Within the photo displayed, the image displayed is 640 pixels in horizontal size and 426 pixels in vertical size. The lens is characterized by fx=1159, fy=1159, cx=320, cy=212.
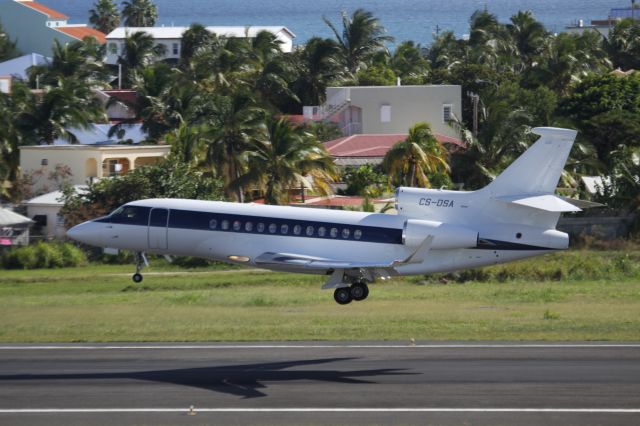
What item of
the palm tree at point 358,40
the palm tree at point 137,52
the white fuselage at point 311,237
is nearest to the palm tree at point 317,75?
the palm tree at point 358,40

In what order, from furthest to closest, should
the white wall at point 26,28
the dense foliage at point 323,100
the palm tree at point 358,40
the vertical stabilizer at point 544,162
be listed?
1. the white wall at point 26,28
2. the palm tree at point 358,40
3. the dense foliage at point 323,100
4. the vertical stabilizer at point 544,162

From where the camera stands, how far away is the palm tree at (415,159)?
69.2 metres

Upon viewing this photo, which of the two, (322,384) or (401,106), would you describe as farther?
(401,106)

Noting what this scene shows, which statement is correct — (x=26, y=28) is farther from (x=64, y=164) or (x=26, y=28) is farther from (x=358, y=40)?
(x=64, y=164)

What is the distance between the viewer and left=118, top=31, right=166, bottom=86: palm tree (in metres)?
130

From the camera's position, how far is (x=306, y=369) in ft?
111

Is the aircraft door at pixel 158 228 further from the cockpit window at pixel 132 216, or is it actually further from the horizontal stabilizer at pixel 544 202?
the horizontal stabilizer at pixel 544 202

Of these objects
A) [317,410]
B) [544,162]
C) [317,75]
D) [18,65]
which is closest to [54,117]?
[317,75]

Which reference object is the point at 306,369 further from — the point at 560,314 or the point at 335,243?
the point at 560,314

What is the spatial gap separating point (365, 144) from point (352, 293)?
5057 cm

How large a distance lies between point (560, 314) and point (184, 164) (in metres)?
29.6

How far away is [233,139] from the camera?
6825cm

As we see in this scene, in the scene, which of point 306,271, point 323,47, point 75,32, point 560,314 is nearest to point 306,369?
point 306,271

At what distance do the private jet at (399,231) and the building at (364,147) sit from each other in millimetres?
44804
